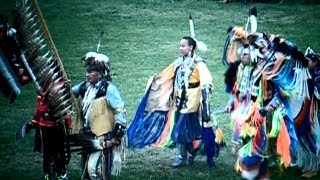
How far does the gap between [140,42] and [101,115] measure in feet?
16.3

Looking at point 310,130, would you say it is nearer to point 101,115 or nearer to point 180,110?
point 180,110

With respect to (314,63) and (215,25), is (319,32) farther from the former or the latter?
(314,63)

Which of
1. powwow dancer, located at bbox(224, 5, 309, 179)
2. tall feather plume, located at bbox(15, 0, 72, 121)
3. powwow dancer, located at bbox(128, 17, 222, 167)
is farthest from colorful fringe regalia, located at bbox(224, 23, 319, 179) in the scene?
tall feather plume, located at bbox(15, 0, 72, 121)

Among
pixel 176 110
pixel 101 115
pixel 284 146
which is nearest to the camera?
pixel 101 115

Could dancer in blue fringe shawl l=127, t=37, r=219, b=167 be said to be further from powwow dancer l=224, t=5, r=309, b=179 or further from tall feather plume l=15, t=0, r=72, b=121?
tall feather plume l=15, t=0, r=72, b=121

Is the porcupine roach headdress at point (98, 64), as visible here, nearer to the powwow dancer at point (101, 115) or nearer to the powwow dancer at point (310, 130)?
the powwow dancer at point (101, 115)

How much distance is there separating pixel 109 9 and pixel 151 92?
5.52 meters

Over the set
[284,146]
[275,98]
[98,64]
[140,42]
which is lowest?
[284,146]

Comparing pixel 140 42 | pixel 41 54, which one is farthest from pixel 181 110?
pixel 140 42

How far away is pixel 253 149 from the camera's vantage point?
5.45 meters

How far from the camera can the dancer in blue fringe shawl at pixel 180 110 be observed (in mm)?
6086

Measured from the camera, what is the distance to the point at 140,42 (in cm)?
1023

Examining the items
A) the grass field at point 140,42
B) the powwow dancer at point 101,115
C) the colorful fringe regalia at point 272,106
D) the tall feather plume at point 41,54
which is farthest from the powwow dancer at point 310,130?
the tall feather plume at point 41,54

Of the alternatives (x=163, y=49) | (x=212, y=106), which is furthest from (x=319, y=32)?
(x=212, y=106)
